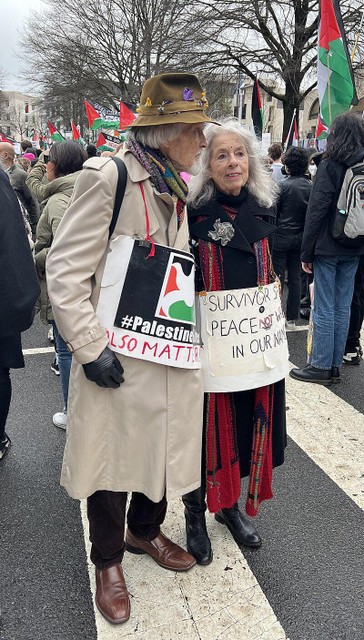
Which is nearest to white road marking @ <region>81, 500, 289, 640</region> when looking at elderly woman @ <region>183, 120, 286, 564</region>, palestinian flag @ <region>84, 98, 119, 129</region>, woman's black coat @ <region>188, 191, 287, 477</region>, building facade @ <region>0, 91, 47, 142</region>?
elderly woman @ <region>183, 120, 286, 564</region>

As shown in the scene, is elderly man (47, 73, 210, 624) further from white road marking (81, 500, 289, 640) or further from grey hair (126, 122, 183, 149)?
white road marking (81, 500, 289, 640)

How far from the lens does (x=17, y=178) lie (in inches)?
259

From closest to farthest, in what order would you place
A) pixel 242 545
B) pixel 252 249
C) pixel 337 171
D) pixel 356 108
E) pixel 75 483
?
pixel 75 483, pixel 252 249, pixel 242 545, pixel 337 171, pixel 356 108

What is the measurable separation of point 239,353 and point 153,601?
1.10m

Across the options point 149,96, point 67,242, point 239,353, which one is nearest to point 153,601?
point 239,353

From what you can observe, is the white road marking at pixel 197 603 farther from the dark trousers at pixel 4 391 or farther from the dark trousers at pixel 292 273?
the dark trousers at pixel 292 273

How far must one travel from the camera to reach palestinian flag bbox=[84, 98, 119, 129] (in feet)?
46.2

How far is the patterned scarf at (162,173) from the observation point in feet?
6.11

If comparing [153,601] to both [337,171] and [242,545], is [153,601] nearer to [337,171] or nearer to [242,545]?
[242,545]

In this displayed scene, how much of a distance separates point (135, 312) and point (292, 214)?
4127 mm

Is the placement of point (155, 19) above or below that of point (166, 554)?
above

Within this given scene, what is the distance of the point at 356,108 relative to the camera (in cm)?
591

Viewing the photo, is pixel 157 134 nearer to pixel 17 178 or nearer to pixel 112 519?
pixel 112 519

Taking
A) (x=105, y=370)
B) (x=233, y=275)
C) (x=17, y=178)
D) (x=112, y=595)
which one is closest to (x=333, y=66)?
(x=17, y=178)
